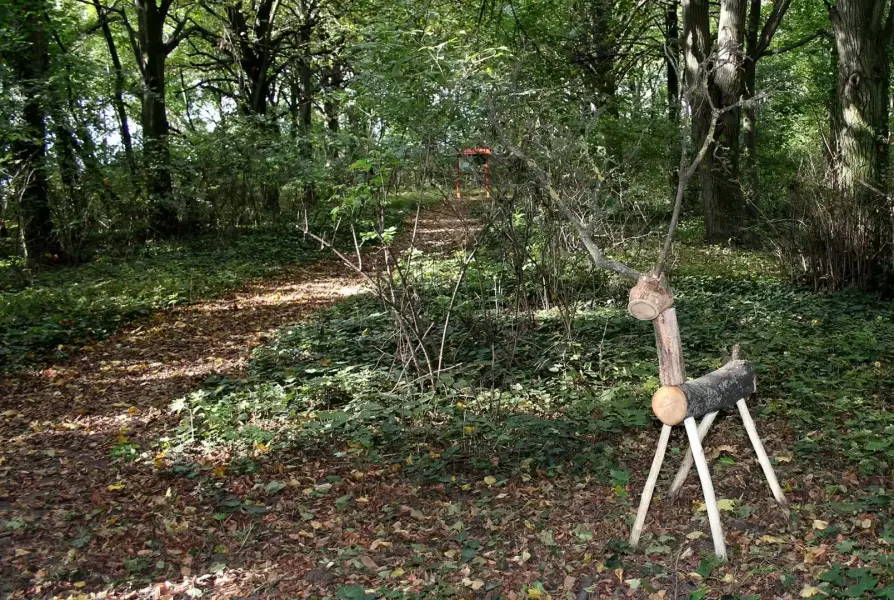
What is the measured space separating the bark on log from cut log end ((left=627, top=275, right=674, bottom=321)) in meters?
0.37

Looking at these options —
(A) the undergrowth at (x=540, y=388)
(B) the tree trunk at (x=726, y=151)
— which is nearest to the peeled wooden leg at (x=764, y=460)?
(A) the undergrowth at (x=540, y=388)

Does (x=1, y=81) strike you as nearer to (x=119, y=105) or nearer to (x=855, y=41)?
(x=119, y=105)

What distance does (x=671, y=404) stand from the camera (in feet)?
11.1

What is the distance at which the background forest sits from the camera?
401cm

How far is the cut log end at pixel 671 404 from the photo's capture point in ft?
11.1

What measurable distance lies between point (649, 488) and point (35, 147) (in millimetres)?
11704

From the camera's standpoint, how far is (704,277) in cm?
972

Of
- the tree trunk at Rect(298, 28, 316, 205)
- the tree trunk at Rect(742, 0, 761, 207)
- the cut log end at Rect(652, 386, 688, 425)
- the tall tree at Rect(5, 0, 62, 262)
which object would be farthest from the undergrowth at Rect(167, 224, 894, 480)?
the tree trunk at Rect(298, 28, 316, 205)

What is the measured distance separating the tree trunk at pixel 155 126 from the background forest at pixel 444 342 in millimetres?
84

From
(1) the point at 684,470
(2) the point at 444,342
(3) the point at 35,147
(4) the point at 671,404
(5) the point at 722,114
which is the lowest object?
(1) the point at 684,470

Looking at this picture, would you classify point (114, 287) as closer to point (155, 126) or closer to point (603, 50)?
point (155, 126)

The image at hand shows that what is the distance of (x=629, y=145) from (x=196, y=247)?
8.44 metres

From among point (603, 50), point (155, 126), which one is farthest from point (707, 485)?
point (155, 126)

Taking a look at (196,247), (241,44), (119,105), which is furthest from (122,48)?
(196,247)
